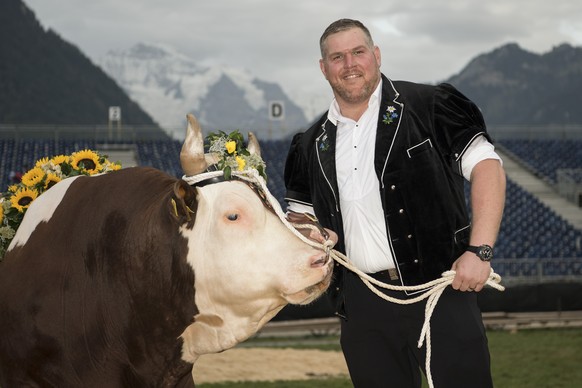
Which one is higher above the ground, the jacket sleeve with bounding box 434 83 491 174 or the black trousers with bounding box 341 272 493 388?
the jacket sleeve with bounding box 434 83 491 174

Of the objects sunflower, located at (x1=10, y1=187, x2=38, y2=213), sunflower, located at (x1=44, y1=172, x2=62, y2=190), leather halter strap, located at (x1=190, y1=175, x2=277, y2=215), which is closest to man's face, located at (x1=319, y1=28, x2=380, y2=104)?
leather halter strap, located at (x1=190, y1=175, x2=277, y2=215)

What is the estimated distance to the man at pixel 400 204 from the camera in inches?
126

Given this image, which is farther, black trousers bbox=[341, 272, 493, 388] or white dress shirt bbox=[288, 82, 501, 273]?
white dress shirt bbox=[288, 82, 501, 273]

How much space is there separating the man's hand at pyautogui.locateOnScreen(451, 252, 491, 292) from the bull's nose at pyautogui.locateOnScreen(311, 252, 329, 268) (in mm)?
614

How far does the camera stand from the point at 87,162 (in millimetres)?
3748

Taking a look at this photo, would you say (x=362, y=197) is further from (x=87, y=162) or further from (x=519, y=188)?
(x=519, y=188)

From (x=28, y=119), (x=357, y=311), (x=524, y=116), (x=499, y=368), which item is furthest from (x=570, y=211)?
(x=524, y=116)

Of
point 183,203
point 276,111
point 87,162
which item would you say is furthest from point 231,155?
point 276,111

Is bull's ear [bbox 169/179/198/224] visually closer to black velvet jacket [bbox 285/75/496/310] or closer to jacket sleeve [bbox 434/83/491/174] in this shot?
black velvet jacket [bbox 285/75/496/310]

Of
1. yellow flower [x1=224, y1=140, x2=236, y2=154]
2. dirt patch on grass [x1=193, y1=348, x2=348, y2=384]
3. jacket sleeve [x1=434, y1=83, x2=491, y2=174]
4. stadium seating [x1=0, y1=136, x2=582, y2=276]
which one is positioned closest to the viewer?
yellow flower [x1=224, y1=140, x2=236, y2=154]

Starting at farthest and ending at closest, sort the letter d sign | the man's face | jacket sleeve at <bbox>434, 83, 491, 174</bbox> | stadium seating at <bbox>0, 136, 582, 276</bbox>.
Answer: the letter d sign → stadium seating at <bbox>0, 136, 582, 276</bbox> → the man's face → jacket sleeve at <bbox>434, 83, 491, 174</bbox>

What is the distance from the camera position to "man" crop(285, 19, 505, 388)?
319 cm

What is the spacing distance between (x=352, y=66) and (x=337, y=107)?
27cm

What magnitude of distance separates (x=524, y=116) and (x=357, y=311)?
117 meters
